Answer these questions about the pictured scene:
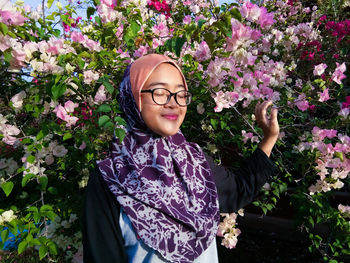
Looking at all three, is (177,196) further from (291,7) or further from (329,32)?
(291,7)

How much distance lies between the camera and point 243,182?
5.13 ft

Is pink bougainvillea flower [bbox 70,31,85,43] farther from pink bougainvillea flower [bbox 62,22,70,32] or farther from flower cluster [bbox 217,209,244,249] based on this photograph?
flower cluster [bbox 217,209,244,249]

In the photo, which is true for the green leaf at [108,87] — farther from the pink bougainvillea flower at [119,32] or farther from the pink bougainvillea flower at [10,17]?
the pink bougainvillea flower at [119,32]

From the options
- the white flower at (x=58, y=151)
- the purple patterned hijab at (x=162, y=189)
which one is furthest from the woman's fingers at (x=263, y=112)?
the white flower at (x=58, y=151)

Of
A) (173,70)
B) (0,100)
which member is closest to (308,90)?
(173,70)

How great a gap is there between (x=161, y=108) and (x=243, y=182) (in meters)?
0.65

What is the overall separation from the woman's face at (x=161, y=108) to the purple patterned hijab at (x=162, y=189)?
0.18 ft

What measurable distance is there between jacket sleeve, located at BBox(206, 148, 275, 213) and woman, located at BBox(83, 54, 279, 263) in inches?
1.1

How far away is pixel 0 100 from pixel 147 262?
1.49 meters

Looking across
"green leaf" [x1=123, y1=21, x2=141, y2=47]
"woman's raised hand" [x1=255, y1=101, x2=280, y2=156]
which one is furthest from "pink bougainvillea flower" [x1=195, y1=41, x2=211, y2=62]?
"woman's raised hand" [x1=255, y1=101, x2=280, y2=156]

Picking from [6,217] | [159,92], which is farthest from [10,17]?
[6,217]

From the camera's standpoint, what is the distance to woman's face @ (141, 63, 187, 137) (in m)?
1.30

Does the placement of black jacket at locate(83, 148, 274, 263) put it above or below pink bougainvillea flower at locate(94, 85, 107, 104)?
below

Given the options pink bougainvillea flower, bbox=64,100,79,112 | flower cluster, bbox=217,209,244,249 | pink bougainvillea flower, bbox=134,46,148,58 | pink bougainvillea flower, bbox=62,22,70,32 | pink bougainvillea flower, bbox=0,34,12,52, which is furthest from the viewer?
pink bougainvillea flower, bbox=62,22,70,32
